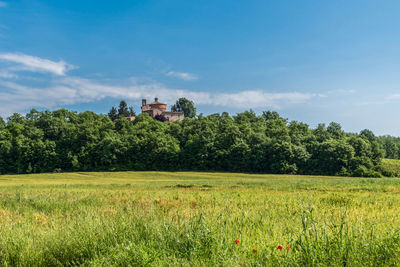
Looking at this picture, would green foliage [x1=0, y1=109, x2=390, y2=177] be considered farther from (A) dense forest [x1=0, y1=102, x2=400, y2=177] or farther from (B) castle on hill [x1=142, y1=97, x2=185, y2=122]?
(B) castle on hill [x1=142, y1=97, x2=185, y2=122]

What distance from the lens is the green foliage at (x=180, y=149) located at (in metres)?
73.4

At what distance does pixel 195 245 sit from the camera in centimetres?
465

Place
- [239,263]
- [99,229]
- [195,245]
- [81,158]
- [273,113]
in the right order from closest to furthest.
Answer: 1. [239,263]
2. [195,245]
3. [99,229]
4. [81,158]
5. [273,113]

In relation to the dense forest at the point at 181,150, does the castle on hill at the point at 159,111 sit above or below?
above

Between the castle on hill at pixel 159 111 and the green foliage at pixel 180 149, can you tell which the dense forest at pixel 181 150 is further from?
the castle on hill at pixel 159 111

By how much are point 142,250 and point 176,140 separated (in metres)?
88.2

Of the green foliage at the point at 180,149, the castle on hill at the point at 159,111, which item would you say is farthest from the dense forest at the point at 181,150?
the castle on hill at the point at 159,111

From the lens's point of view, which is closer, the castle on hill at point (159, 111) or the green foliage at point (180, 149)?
the green foliage at point (180, 149)

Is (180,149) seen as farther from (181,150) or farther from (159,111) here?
(159,111)

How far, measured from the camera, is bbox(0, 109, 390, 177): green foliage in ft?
241

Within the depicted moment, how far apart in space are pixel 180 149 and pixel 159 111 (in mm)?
61489

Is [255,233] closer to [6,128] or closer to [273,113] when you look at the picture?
[6,128]

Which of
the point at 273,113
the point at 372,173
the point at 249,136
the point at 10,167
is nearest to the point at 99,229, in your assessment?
the point at 372,173

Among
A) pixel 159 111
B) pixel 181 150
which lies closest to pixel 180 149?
pixel 181 150
